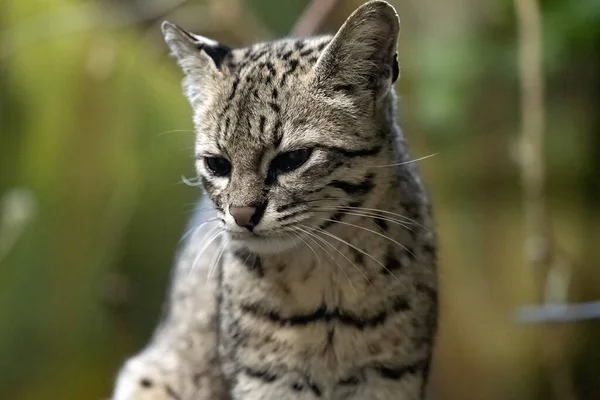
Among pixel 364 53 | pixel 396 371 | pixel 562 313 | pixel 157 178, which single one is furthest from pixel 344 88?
pixel 157 178

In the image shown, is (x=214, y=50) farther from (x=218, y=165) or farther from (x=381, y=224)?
(x=381, y=224)

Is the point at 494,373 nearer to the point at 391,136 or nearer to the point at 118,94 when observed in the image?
the point at 391,136

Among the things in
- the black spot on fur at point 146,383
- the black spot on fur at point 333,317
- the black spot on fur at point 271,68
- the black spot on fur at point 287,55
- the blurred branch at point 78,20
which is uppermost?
the blurred branch at point 78,20

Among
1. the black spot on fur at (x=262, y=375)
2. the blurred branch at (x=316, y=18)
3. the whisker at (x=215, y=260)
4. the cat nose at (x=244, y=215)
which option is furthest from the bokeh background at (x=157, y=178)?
the cat nose at (x=244, y=215)

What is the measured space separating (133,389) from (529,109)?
104 cm

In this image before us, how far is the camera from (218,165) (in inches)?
41.8

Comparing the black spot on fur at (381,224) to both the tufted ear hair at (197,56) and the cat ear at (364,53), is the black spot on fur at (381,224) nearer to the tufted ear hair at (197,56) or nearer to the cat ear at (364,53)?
the cat ear at (364,53)

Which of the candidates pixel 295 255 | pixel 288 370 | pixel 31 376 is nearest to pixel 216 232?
pixel 295 255

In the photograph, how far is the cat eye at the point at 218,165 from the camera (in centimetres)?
105

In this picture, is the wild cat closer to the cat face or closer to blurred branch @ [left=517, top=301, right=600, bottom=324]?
the cat face

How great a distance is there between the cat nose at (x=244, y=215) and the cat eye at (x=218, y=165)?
95 mm

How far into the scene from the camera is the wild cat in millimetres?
985

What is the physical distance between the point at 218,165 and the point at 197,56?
0.62 feet

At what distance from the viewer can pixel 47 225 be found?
6.28ft
